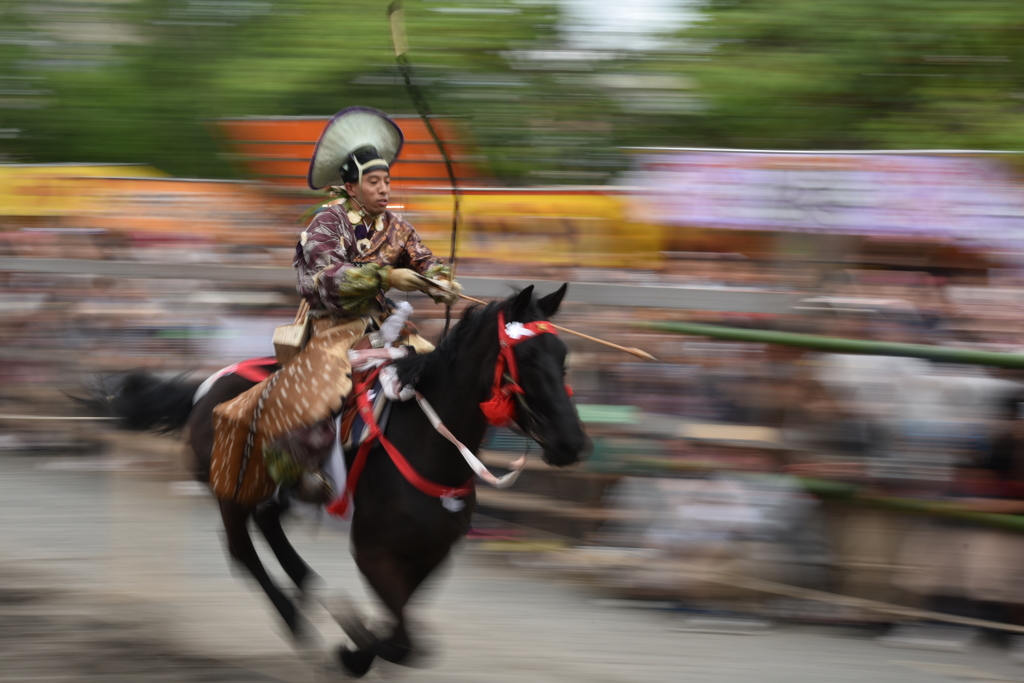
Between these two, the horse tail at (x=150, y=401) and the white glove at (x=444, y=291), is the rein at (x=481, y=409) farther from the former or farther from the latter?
the horse tail at (x=150, y=401)

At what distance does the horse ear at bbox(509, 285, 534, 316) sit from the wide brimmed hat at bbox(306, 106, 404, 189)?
107 cm

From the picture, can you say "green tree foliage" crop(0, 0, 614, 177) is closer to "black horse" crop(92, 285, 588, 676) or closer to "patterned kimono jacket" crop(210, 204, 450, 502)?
"patterned kimono jacket" crop(210, 204, 450, 502)

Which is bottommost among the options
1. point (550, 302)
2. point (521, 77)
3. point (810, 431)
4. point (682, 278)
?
point (810, 431)

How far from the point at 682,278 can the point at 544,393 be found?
3339mm

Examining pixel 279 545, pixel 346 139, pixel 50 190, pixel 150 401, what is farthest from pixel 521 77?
pixel 279 545

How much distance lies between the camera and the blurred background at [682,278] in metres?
5.52

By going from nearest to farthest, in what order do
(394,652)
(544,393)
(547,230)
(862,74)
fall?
(544,393) < (394,652) < (547,230) < (862,74)

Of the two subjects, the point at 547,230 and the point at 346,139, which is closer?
the point at 346,139

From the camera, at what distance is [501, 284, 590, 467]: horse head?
3691 mm

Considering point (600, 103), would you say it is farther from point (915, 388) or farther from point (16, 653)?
point (16, 653)

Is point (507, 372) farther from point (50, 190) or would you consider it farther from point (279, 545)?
point (50, 190)

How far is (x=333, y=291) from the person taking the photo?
4324mm

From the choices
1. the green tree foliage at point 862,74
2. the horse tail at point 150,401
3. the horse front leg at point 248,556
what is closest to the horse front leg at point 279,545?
the horse front leg at point 248,556

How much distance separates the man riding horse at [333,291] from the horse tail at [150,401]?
2.89 feet
